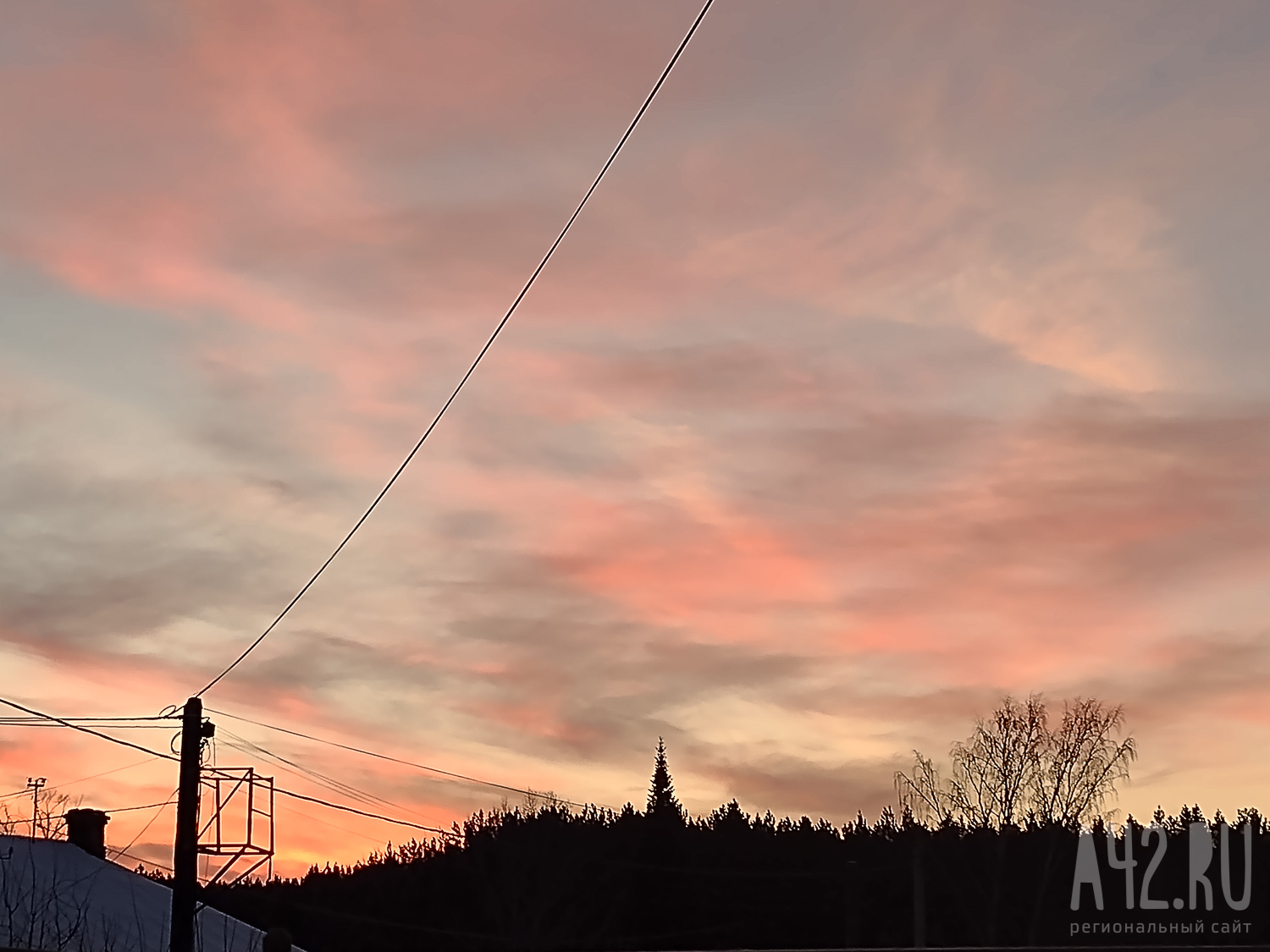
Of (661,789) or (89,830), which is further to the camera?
(661,789)

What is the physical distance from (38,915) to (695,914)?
1691 inches

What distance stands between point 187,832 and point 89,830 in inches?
493

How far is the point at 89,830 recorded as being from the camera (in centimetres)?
3641

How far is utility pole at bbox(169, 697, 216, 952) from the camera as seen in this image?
78.7 ft

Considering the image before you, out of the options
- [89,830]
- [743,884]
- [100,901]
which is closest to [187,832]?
[100,901]

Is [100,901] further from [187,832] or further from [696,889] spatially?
[696,889]

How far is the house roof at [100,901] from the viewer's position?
27.2 metres

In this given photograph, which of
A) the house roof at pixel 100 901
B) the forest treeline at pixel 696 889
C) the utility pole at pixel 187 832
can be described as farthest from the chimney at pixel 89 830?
the forest treeline at pixel 696 889

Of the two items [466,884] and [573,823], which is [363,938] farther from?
[573,823]

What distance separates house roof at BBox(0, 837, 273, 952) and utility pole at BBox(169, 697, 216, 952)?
1734mm

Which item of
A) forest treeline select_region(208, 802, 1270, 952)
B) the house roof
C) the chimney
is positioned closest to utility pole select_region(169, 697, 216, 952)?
the house roof

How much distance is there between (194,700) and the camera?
26.5 meters

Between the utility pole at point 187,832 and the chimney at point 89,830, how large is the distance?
38.2 feet

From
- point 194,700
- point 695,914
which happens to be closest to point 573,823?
point 695,914
